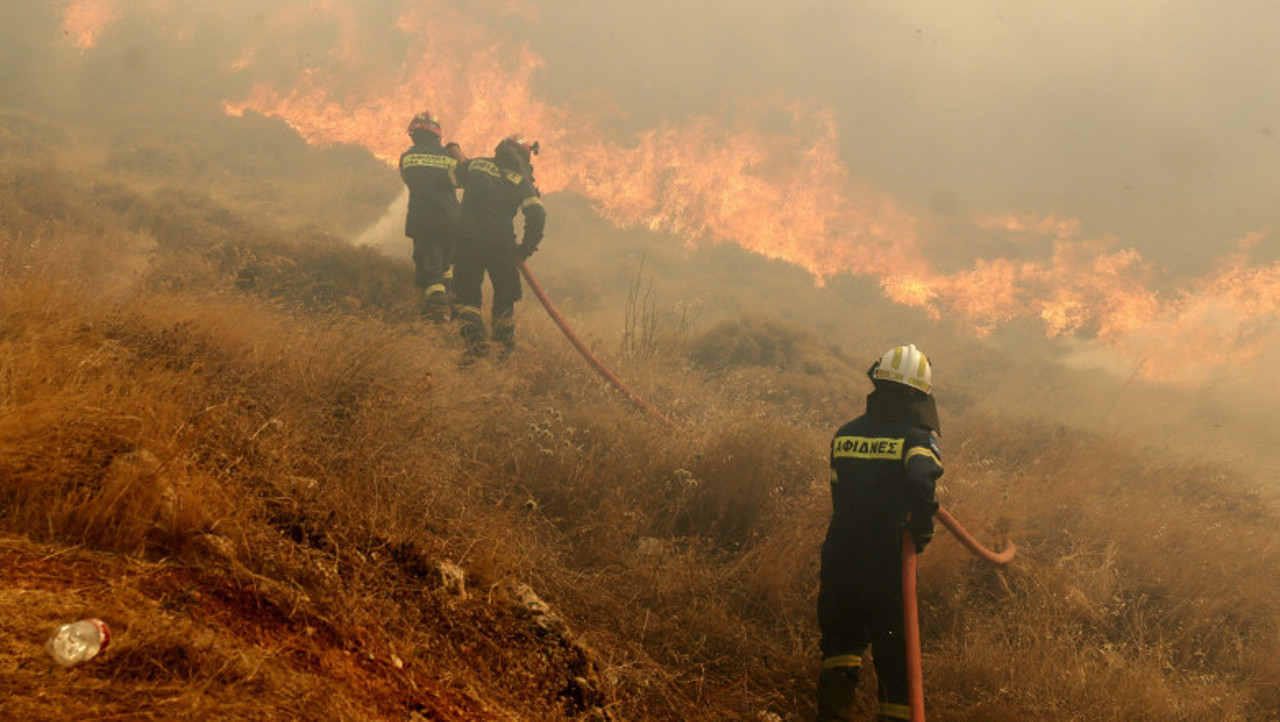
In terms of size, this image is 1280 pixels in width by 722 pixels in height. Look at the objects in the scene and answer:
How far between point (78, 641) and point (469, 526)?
1627 millimetres

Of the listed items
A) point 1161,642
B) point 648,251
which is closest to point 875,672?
point 1161,642

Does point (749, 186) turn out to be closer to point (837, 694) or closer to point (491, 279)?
point (491, 279)

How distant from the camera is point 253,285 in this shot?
6.92 meters

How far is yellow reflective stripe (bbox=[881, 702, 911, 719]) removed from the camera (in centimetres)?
320

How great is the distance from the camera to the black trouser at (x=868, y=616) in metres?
3.38

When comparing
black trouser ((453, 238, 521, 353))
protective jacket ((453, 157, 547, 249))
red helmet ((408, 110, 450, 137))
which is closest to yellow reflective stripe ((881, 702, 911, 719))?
black trouser ((453, 238, 521, 353))

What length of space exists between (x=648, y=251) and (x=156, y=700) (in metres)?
16.6

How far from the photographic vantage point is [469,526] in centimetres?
313

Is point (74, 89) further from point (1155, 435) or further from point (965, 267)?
point (1155, 435)

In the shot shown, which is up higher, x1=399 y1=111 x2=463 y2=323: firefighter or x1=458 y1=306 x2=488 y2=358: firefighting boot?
x1=399 y1=111 x2=463 y2=323: firefighter

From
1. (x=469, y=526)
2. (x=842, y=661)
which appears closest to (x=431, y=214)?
(x=469, y=526)

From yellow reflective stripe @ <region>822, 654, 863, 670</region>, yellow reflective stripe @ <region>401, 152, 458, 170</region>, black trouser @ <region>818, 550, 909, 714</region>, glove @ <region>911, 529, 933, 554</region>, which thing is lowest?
yellow reflective stripe @ <region>822, 654, 863, 670</region>

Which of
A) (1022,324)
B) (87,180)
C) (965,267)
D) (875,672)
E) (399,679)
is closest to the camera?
(399,679)

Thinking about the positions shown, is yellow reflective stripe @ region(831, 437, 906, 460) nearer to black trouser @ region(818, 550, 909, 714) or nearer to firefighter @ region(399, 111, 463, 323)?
black trouser @ region(818, 550, 909, 714)
